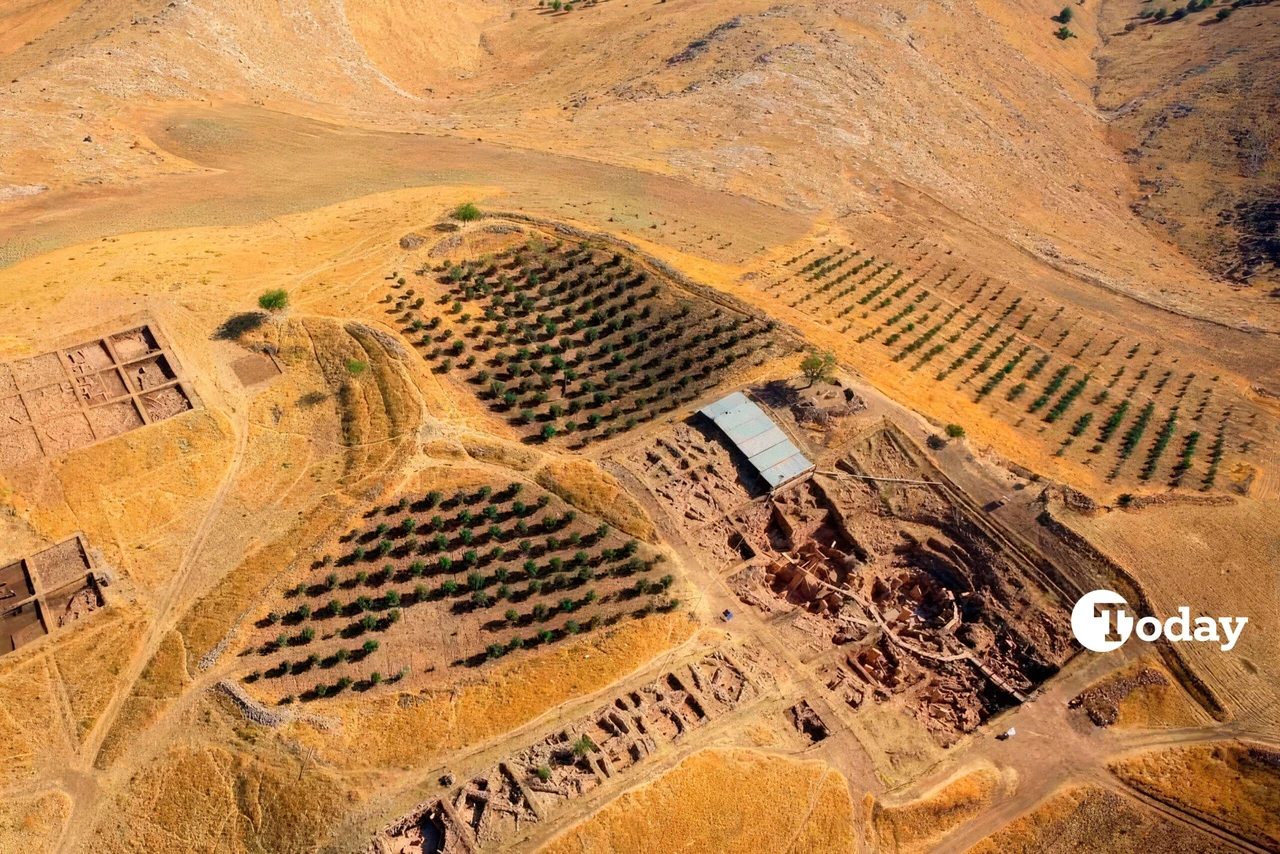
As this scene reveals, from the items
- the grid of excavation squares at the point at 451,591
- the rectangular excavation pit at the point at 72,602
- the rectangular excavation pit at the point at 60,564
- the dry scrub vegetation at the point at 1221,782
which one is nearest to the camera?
the dry scrub vegetation at the point at 1221,782

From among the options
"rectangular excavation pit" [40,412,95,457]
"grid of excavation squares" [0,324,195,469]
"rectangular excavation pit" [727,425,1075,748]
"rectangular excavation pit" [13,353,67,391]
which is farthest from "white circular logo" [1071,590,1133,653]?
"rectangular excavation pit" [13,353,67,391]

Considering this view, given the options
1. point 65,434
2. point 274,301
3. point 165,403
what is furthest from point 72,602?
point 274,301

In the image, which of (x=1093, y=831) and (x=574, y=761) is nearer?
(x=574, y=761)

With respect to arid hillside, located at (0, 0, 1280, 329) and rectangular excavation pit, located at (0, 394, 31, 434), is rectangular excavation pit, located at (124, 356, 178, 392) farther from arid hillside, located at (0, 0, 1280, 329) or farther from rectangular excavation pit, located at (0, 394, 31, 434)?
arid hillside, located at (0, 0, 1280, 329)

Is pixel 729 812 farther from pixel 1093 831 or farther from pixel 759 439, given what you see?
pixel 759 439

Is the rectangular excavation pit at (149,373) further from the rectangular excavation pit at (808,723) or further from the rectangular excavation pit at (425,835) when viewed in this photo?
the rectangular excavation pit at (808,723)

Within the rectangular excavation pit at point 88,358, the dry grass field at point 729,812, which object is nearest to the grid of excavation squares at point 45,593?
the rectangular excavation pit at point 88,358

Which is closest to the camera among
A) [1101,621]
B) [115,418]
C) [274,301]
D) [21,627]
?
[21,627]
